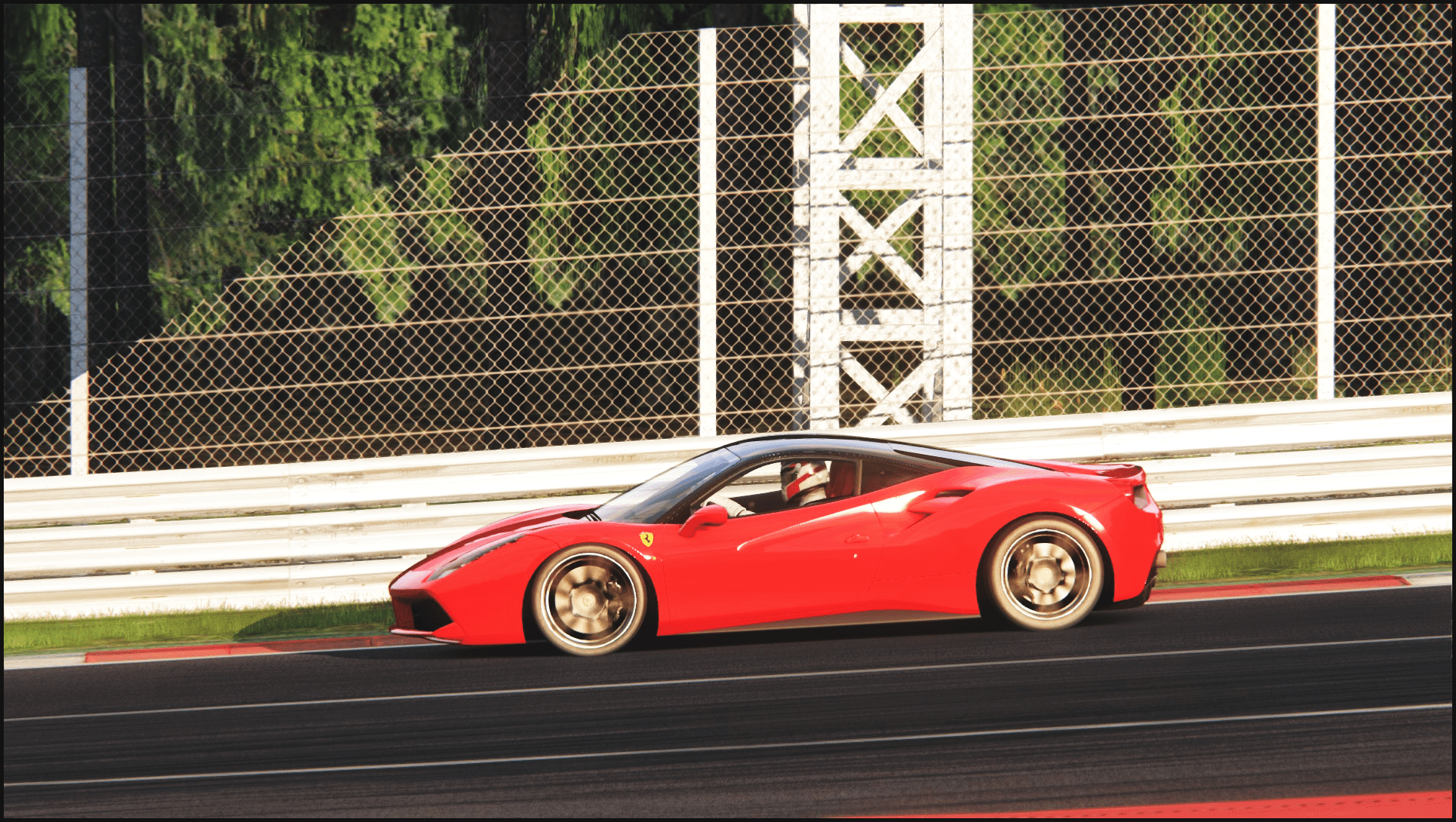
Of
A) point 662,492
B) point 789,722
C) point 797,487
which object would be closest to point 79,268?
point 662,492

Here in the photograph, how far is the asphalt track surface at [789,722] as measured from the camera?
5.37m

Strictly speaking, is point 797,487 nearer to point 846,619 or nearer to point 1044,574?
point 846,619

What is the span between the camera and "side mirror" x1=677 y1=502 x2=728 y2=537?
763cm

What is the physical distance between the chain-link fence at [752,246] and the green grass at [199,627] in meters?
1.09

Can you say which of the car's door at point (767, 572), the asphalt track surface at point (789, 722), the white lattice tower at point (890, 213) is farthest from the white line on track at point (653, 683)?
the white lattice tower at point (890, 213)

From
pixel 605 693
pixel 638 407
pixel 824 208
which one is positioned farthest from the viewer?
pixel 638 407

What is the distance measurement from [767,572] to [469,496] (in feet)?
9.40

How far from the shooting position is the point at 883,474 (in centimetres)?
789

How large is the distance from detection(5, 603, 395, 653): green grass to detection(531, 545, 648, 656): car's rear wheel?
210 centimetres

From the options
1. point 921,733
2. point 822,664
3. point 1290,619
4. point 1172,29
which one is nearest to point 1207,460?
point 1290,619

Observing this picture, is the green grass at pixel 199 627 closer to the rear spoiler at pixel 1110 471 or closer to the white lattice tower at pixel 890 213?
the white lattice tower at pixel 890 213

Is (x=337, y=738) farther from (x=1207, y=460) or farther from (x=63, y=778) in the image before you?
(x=1207, y=460)

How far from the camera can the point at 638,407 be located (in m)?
14.6

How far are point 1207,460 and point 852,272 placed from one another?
2677 millimetres
